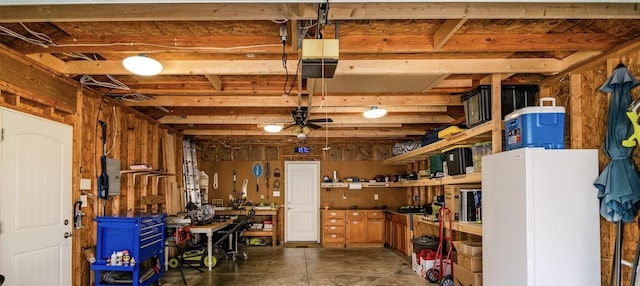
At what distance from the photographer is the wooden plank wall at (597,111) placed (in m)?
3.48

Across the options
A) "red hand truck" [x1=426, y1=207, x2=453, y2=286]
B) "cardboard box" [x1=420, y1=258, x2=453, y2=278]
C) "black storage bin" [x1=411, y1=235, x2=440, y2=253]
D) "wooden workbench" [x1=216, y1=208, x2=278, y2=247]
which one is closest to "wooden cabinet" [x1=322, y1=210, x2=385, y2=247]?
"wooden workbench" [x1=216, y1=208, x2=278, y2=247]

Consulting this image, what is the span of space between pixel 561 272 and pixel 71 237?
4.52 meters

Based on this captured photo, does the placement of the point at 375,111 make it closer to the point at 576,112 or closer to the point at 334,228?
the point at 576,112

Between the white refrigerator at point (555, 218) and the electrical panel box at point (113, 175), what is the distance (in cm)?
449

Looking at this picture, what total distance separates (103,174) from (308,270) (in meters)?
3.71

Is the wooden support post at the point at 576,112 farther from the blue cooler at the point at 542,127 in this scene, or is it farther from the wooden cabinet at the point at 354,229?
the wooden cabinet at the point at 354,229

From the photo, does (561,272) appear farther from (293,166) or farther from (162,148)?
(293,166)

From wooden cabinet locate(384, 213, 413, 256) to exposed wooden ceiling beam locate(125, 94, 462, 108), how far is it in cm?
345

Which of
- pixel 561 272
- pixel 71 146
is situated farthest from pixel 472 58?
pixel 71 146

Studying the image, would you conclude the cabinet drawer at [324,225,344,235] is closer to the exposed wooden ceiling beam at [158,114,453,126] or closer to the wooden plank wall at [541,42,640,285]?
the exposed wooden ceiling beam at [158,114,453,126]

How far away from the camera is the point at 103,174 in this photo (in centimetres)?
551

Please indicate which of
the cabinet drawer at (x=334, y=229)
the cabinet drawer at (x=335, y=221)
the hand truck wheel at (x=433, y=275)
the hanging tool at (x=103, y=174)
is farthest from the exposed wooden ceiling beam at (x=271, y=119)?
the cabinet drawer at (x=334, y=229)

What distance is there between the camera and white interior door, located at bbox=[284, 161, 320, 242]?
11.5 m

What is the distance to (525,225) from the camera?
3.49 m
